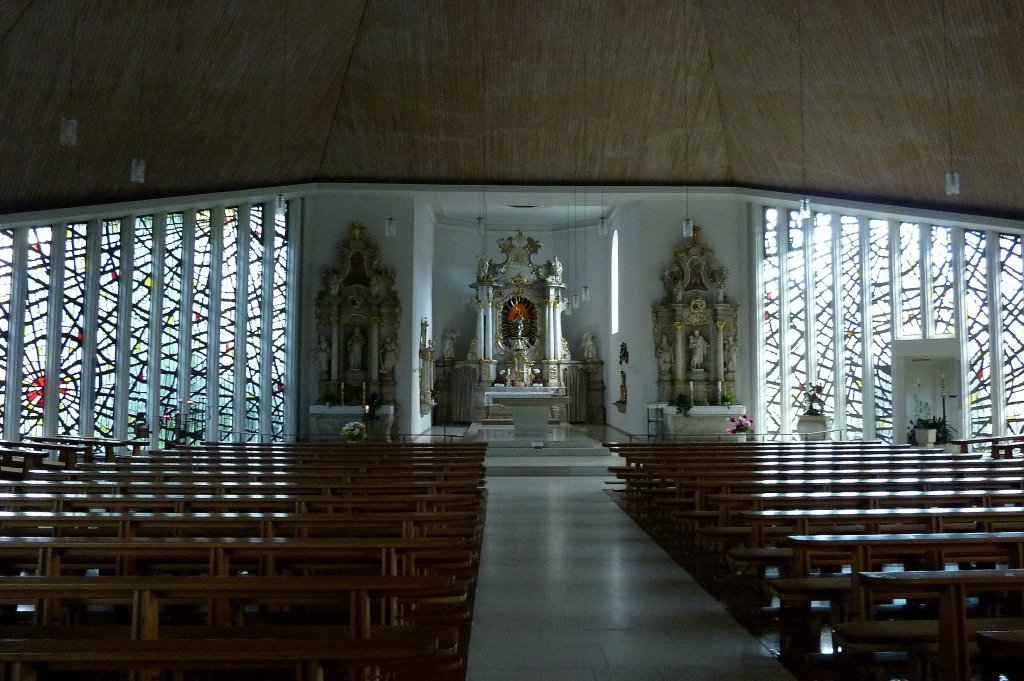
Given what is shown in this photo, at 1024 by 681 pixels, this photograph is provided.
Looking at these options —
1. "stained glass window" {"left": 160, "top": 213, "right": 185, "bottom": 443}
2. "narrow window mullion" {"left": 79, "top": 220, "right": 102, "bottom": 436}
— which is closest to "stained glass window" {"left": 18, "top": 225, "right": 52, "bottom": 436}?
"narrow window mullion" {"left": 79, "top": 220, "right": 102, "bottom": 436}

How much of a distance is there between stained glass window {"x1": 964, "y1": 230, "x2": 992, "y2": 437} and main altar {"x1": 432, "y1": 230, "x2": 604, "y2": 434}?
36.8ft

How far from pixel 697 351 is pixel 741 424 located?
257 cm

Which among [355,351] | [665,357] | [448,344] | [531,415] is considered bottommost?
[531,415]

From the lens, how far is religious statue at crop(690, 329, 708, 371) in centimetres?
1977

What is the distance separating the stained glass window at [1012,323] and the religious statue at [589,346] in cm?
1225

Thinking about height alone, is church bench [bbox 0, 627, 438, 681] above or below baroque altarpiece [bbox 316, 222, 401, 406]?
below

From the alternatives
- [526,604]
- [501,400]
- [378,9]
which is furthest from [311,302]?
[526,604]

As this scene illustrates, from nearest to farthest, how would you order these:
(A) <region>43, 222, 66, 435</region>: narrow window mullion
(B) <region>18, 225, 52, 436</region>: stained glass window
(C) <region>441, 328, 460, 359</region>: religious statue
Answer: (B) <region>18, 225, 52, 436</region>: stained glass window < (A) <region>43, 222, 66, 435</region>: narrow window mullion < (C) <region>441, 328, 460, 359</region>: religious statue

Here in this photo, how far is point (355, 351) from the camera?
63.9ft

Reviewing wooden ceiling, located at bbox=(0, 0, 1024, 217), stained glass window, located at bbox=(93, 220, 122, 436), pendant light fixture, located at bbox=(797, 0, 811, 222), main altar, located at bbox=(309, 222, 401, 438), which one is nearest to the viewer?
wooden ceiling, located at bbox=(0, 0, 1024, 217)

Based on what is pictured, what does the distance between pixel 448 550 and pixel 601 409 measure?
21.1 metres

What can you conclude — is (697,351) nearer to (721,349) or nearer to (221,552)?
(721,349)

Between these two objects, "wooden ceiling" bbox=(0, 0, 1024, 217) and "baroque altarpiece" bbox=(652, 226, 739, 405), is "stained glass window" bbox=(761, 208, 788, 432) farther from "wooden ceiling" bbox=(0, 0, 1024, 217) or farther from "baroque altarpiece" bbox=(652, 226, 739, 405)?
"wooden ceiling" bbox=(0, 0, 1024, 217)

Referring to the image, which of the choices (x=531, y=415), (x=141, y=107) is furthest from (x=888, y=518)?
(x=531, y=415)
